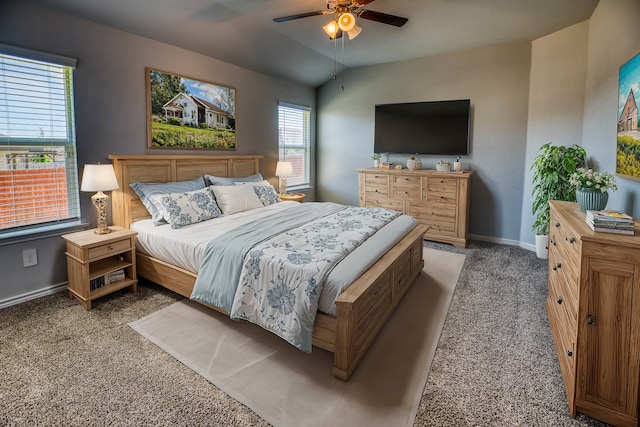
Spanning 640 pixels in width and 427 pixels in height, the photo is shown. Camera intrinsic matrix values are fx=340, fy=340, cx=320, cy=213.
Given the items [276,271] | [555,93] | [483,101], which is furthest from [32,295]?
[555,93]

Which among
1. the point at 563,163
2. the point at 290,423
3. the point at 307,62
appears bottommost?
the point at 290,423

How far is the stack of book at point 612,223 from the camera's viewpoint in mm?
1663

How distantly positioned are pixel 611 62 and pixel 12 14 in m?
4.85

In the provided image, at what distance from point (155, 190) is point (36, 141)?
3.30ft

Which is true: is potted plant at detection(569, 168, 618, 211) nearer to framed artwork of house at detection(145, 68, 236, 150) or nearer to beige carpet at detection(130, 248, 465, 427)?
beige carpet at detection(130, 248, 465, 427)

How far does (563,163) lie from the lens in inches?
142

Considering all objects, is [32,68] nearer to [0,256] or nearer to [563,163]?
[0,256]

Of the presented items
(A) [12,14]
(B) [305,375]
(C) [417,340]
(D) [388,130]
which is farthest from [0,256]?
(D) [388,130]

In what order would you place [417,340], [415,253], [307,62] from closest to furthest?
[417,340]
[415,253]
[307,62]

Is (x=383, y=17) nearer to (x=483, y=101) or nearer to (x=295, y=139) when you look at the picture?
(x=483, y=101)

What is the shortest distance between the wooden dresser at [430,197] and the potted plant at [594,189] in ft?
A: 7.50

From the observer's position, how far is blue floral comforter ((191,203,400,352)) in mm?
2066

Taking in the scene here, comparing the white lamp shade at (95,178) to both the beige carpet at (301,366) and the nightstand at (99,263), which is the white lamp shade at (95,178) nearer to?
the nightstand at (99,263)

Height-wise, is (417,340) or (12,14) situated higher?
(12,14)
